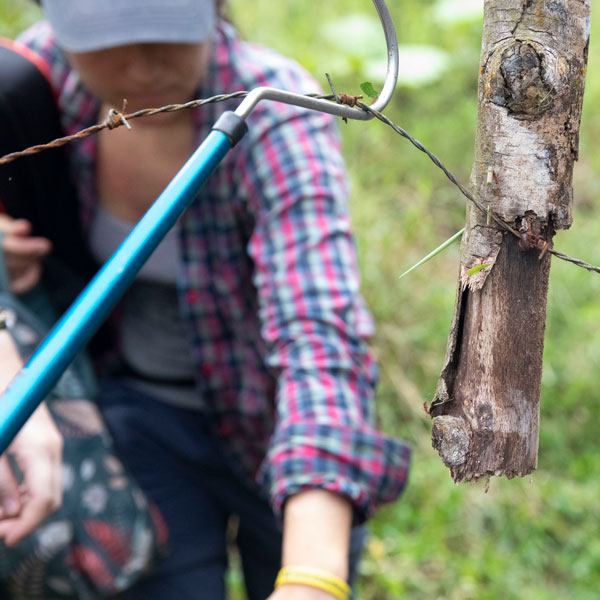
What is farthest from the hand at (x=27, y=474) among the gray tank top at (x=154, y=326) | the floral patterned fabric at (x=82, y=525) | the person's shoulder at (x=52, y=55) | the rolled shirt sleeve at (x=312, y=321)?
the person's shoulder at (x=52, y=55)

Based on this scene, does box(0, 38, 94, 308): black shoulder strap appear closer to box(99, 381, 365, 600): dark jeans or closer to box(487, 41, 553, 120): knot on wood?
box(99, 381, 365, 600): dark jeans

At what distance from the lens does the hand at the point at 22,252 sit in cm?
106

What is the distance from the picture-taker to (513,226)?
0.45m

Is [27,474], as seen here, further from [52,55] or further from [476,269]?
[52,55]

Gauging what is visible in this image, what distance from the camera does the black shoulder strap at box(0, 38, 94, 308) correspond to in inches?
39.1

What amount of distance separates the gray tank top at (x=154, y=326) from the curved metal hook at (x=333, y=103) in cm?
67

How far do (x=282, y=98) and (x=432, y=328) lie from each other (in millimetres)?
1526

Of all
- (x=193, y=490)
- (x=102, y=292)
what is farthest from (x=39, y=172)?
(x=102, y=292)

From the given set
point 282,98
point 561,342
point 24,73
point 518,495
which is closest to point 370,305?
point 561,342

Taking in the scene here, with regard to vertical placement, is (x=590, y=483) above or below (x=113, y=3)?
below

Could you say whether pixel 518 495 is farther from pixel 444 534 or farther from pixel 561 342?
pixel 561 342

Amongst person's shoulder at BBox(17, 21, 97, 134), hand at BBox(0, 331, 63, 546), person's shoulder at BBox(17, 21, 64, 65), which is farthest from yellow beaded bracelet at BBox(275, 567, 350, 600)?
person's shoulder at BBox(17, 21, 64, 65)

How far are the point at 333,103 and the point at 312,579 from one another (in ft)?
1.52

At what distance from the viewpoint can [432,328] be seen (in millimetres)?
1921
